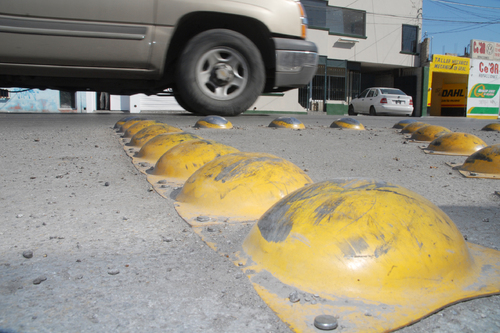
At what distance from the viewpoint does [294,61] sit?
5250 mm

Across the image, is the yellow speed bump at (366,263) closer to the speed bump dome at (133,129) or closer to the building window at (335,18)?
the speed bump dome at (133,129)

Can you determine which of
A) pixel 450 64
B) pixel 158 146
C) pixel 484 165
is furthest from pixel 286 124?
pixel 450 64

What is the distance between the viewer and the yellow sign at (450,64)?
27.5 meters

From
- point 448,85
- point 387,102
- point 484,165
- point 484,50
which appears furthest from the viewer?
point 448,85

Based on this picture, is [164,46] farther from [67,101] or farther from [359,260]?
[67,101]

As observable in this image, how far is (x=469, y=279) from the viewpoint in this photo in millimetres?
1460

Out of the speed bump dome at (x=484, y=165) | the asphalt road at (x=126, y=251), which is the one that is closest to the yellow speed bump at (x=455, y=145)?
the asphalt road at (x=126, y=251)

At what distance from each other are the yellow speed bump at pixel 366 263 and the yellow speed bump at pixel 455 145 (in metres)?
3.21

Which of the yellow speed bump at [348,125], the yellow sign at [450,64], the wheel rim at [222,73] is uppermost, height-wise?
the yellow sign at [450,64]

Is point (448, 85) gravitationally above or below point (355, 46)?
below

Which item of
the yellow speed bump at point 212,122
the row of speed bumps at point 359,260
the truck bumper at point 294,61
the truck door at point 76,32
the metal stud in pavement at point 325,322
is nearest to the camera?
the metal stud in pavement at point 325,322

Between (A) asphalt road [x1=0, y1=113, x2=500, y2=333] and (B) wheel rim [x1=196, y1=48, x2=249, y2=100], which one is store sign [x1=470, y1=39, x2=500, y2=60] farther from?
(A) asphalt road [x1=0, y1=113, x2=500, y2=333]

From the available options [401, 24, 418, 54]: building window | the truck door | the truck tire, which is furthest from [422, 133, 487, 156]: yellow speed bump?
[401, 24, 418, 54]: building window

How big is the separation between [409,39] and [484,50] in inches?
303
